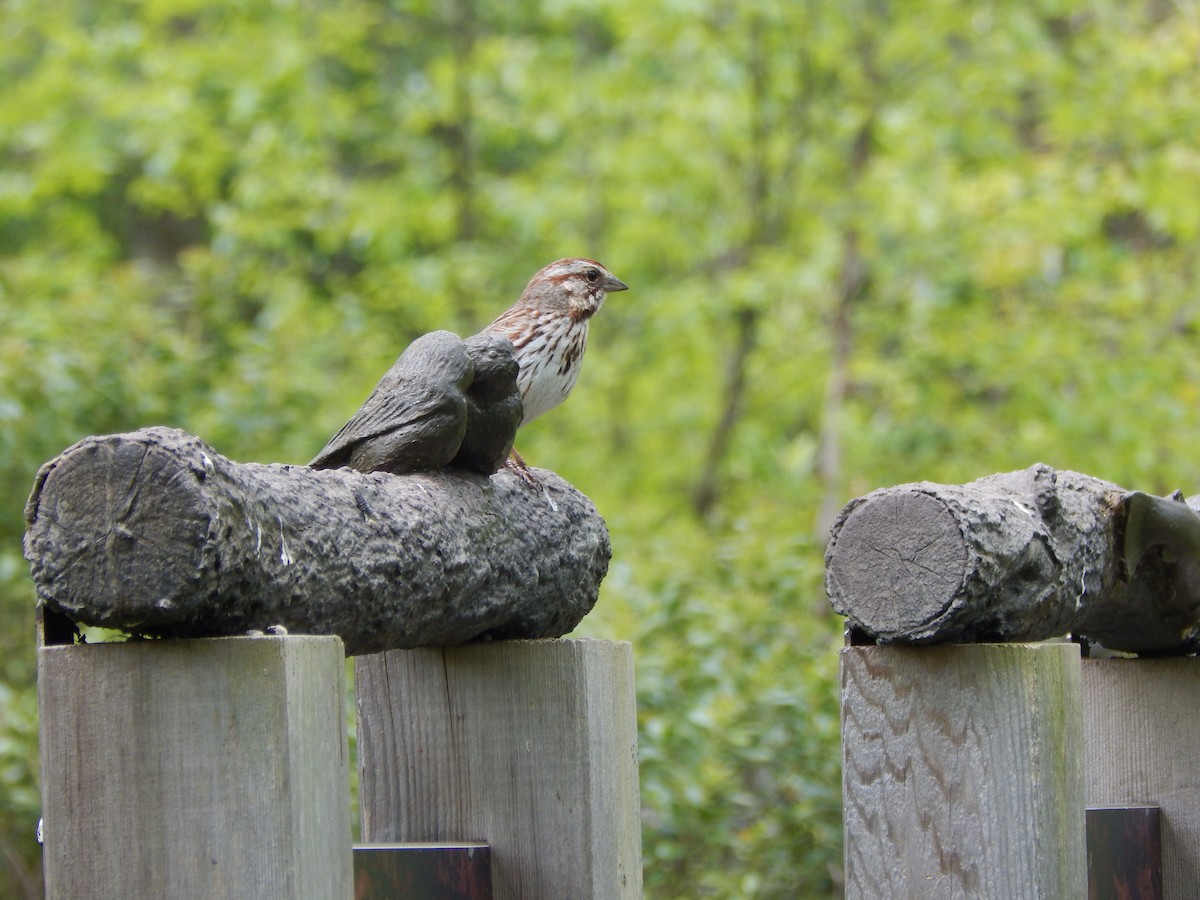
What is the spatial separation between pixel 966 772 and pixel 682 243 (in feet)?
25.4

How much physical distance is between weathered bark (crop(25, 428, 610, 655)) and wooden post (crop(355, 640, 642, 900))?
86 mm

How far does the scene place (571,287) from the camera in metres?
3.25

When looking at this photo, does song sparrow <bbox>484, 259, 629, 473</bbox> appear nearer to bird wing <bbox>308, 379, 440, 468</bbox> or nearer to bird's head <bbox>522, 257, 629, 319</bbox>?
bird's head <bbox>522, 257, 629, 319</bbox>

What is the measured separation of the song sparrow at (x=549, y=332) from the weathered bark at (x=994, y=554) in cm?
125

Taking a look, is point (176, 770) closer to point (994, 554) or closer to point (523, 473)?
point (523, 473)

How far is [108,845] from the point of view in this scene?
50.6 inches

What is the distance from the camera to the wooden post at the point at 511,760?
1853mm

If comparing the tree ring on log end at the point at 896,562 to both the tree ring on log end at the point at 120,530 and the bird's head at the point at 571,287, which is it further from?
the bird's head at the point at 571,287

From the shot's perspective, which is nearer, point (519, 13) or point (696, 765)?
point (696, 765)

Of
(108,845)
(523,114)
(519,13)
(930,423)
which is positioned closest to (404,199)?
(523,114)

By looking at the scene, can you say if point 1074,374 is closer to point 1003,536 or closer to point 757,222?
point 757,222

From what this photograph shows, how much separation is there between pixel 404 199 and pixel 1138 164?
435 cm

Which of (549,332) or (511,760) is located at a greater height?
(549,332)

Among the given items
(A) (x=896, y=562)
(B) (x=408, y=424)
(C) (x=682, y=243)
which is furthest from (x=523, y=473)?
(C) (x=682, y=243)
